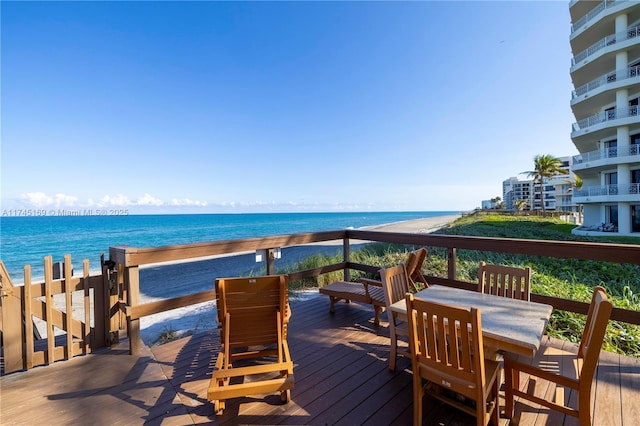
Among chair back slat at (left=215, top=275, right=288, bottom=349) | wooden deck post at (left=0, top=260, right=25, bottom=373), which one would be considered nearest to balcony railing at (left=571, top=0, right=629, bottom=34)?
chair back slat at (left=215, top=275, right=288, bottom=349)

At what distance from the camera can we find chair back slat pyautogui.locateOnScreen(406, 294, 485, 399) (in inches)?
51.4

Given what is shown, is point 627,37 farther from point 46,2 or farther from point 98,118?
point 98,118

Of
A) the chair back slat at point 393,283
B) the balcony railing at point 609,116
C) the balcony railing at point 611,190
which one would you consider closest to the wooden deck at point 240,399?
the chair back slat at point 393,283

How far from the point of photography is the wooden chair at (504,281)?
2.35 meters

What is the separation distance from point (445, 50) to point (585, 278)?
7335 mm

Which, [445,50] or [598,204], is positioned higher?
[445,50]

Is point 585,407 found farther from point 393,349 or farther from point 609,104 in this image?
point 609,104

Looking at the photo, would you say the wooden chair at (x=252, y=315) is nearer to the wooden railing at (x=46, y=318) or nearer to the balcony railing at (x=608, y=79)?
the wooden railing at (x=46, y=318)

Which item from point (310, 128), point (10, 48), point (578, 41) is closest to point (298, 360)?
point (10, 48)

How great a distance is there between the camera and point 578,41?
17875 mm

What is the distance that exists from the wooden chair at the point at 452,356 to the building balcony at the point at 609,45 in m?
23.2

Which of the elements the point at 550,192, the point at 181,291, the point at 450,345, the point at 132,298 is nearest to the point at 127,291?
the point at 132,298

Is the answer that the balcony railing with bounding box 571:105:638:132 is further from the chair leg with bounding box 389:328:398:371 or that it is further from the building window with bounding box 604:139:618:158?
the chair leg with bounding box 389:328:398:371

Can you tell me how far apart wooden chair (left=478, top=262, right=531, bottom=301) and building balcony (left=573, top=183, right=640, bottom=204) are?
2012 centimetres
